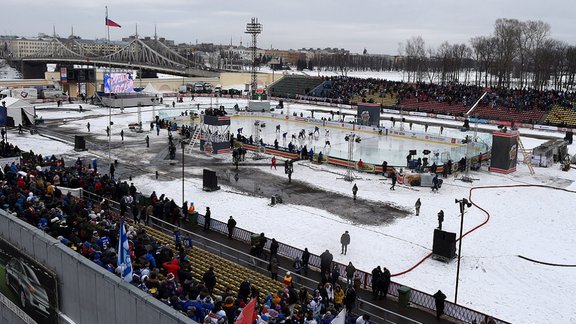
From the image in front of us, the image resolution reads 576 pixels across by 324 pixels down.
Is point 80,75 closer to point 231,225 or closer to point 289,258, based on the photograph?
point 231,225

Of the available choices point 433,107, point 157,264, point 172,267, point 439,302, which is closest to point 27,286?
point 157,264

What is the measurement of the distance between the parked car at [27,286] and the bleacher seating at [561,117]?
58.5m

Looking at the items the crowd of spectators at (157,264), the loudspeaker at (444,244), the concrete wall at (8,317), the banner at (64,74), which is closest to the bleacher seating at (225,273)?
the crowd of spectators at (157,264)

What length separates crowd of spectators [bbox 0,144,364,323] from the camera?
12.2 meters

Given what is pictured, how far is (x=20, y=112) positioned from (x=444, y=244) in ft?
148

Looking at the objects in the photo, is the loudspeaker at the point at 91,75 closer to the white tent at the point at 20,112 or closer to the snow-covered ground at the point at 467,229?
the white tent at the point at 20,112

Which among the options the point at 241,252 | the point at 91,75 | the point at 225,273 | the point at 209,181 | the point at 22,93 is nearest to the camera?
the point at 225,273

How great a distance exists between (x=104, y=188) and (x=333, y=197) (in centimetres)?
1195

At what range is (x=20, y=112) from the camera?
5188 cm

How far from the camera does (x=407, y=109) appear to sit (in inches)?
2827

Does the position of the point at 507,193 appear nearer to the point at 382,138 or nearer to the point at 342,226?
the point at 342,226

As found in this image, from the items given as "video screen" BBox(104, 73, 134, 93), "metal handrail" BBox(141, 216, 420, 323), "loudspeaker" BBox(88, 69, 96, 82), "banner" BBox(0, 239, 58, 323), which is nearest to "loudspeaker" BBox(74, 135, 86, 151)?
"metal handrail" BBox(141, 216, 420, 323)

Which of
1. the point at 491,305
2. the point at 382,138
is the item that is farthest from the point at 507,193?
the point at 382,138

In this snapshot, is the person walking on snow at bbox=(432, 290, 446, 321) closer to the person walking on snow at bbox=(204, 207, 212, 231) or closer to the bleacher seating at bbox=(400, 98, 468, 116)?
the person walking on snow at bbox=(204, 207, 212, 231)
